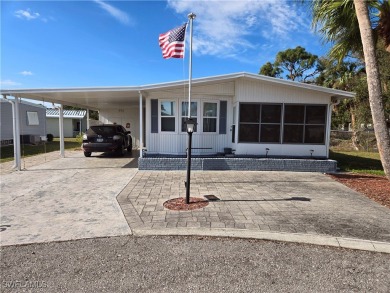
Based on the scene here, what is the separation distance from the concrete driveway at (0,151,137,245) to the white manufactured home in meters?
2.64

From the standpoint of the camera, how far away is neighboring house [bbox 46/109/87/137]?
28.7m

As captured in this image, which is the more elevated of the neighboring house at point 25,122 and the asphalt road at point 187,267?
the neighboring house at point 25,122

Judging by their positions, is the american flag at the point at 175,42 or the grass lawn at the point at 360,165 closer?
the american flag at the point at 175,42

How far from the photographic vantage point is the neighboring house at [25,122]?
18.0 metres

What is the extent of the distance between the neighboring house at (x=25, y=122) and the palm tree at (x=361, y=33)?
18263 millimetres

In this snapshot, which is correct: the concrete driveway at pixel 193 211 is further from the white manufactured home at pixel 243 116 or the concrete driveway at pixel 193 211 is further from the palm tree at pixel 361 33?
the white manufactured home at pixel 243 116

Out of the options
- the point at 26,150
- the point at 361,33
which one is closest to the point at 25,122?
the point at 26,150

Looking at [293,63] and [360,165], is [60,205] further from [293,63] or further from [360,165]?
[293,63]

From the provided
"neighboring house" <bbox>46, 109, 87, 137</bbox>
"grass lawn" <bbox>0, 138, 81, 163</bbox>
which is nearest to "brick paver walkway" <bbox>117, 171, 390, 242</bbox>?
"grass lawn" <bbox>0, 138, 81, 163</bbox>

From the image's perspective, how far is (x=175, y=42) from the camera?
6582 mm

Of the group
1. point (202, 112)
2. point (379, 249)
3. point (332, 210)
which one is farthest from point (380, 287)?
point (202, 112)

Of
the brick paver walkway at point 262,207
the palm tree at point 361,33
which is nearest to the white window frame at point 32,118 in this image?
the brick paver walkway at point 262,207

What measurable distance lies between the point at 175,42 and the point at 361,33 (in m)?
4.50

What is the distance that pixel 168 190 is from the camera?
6.58 meters
